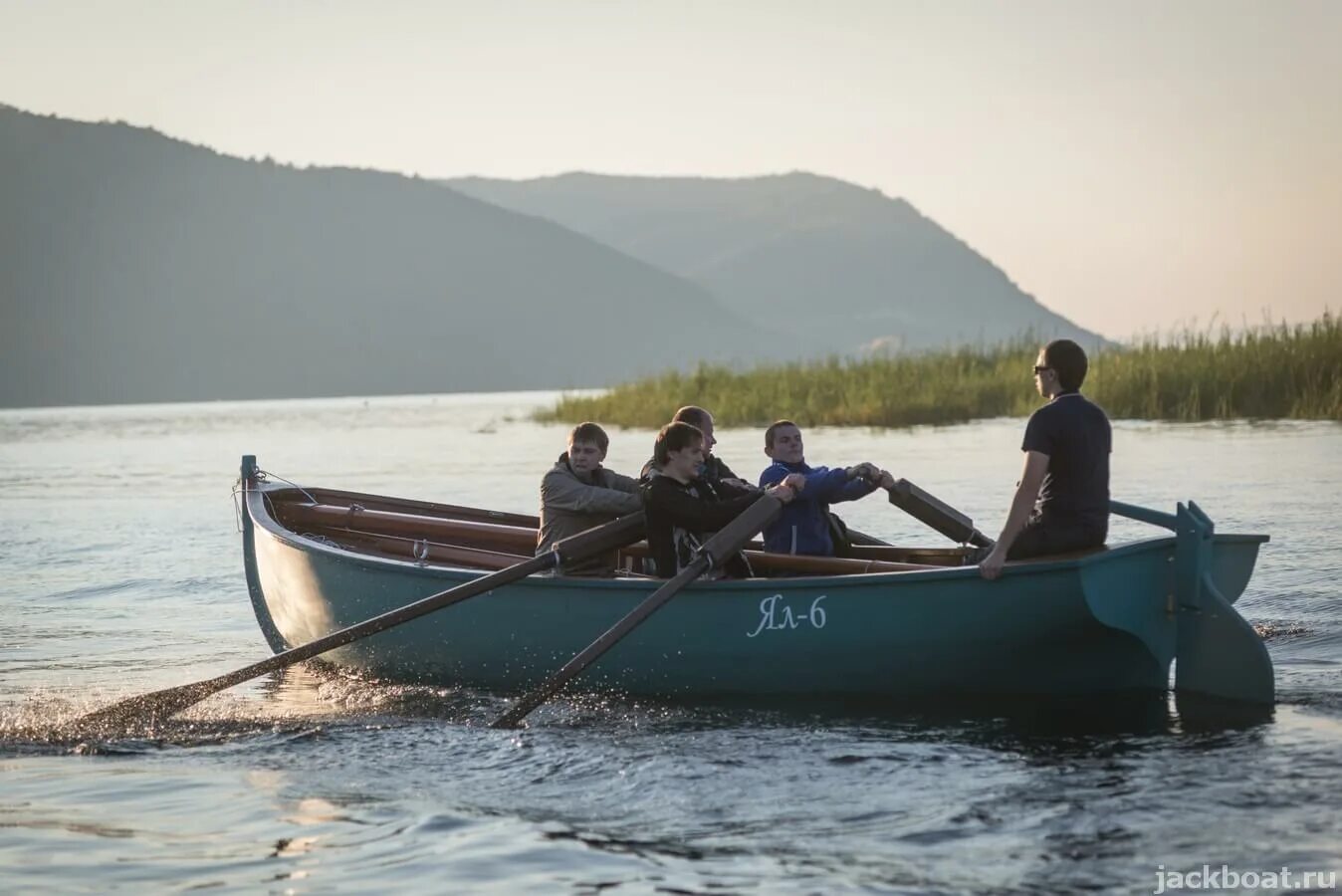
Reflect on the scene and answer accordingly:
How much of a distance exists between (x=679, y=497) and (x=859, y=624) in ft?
3.49

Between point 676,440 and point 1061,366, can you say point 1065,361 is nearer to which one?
point 1061,366

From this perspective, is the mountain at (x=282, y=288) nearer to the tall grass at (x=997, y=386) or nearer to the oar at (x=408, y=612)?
the tall grass at (x=997, y=386)

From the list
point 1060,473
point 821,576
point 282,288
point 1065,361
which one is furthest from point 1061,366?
point 282,288

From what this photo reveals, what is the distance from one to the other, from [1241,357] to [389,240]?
147 m

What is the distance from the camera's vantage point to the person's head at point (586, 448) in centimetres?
852

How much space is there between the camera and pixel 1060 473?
721cm

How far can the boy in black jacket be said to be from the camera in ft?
26.0

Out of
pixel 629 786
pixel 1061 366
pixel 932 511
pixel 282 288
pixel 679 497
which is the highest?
pixel 282 288

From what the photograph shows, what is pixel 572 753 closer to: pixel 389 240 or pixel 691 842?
pixel 691 842

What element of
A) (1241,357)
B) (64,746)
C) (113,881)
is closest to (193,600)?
(64,746)

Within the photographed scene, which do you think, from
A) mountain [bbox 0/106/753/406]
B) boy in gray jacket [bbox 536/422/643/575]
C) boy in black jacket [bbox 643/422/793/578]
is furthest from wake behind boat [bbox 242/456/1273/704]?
mountain [bbox 0/106/753/406]

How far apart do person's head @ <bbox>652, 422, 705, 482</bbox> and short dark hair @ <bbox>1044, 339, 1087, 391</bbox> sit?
1.75m

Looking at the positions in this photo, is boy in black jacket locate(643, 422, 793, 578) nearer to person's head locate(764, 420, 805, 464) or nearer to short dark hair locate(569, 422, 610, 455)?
person's head locate(764, 420, 805, 464)

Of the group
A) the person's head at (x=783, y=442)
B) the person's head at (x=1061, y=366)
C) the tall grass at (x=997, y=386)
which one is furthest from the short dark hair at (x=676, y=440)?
the tall grass at (x=997, y=386)
